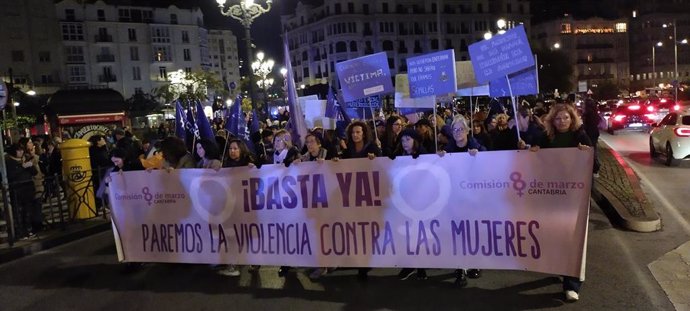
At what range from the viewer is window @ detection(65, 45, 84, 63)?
78.5m

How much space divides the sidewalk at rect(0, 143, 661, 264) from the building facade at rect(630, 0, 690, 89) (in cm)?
13207

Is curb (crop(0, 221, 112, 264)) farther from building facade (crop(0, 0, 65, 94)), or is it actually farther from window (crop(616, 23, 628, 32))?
window (crop(616, 23, 628, 32))

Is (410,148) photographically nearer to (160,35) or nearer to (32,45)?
(32,45)

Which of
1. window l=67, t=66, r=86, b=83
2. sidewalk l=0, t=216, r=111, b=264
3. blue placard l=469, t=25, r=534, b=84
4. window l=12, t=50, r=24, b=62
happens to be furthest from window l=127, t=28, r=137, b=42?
blue placard l=469, t=25, r=534, b=84

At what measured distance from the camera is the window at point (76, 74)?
78.5 m

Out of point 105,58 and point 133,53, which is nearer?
point 105,58

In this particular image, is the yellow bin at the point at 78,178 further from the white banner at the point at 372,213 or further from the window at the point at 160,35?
the window at the point at 160,35

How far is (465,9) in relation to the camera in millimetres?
106625

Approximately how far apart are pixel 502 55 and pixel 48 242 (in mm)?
7877

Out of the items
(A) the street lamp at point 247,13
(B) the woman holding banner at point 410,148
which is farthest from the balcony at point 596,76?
(B) the woman holding banner at point 410,148

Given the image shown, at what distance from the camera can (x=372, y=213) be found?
20.4 ft

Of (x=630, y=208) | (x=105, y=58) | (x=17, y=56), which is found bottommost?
(x=630, y=208)

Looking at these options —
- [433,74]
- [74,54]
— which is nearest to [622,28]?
[74,54]

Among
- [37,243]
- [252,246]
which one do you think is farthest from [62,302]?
[37,243]
